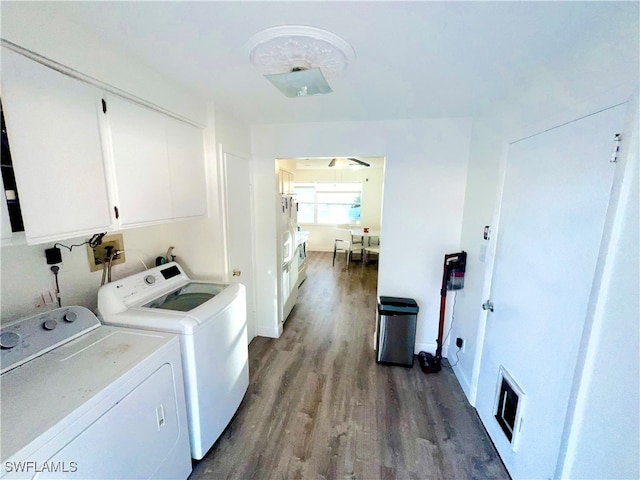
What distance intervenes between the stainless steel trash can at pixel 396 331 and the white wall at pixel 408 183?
0.73 ft

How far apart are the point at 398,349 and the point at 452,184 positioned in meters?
1.71

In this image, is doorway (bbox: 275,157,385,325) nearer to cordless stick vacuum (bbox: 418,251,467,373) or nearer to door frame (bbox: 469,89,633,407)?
cordless stick vacuum (bbox: 418,251,467,373)

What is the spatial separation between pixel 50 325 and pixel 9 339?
14 centimetres

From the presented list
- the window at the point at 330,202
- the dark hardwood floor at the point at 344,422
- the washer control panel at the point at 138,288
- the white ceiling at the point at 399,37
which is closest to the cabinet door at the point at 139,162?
the white ceiling at the point at 399,37

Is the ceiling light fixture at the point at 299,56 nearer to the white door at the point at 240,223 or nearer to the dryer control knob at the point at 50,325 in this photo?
the white door at the point at 240,223

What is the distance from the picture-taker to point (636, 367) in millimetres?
812

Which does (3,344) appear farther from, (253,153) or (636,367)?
(636,367)

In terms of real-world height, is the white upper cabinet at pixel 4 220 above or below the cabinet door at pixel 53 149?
below

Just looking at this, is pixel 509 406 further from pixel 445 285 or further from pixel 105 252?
pixel 105 252

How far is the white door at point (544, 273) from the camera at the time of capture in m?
1.04

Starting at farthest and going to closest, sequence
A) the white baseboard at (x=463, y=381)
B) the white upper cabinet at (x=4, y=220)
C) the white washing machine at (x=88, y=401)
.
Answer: the white baseboard at (x=463, y=381)
the white upper cabinet at (x=4, y=220)
the white washing machine at (x=88, y=401)

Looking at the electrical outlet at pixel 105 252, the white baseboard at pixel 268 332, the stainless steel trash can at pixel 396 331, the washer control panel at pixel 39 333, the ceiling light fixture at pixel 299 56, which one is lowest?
the white baseboard at pixel 268 332

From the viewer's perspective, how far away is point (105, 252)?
1.77 metres

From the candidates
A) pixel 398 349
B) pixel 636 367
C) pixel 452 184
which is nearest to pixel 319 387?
pixel 398 349
